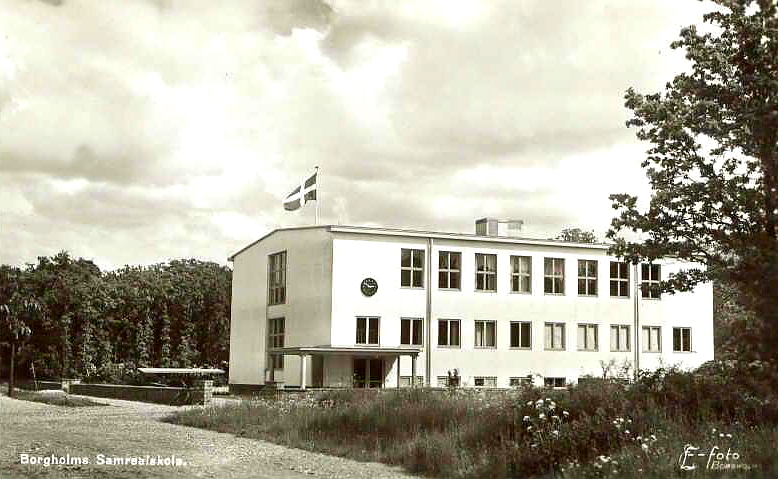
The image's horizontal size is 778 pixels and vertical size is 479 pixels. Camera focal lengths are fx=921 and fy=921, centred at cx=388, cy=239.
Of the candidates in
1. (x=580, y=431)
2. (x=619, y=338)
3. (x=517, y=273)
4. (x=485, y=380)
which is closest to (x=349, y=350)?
(x=485, y=380)

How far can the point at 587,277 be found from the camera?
4634 centimetres

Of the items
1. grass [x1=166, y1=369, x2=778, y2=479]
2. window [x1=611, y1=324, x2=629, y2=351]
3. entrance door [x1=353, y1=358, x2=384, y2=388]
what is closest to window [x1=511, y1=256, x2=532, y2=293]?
window [x1=611, y1=324, x2=629, y2=351]

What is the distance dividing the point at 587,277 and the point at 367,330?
481 inches

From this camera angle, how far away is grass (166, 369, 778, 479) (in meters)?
12.4

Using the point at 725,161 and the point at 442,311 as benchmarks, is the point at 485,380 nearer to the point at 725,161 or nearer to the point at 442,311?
the point at 442,311

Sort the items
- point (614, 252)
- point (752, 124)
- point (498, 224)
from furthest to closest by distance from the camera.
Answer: point (498, 224)
point (614, 252)
point (752, 124)

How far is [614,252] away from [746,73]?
489 cm

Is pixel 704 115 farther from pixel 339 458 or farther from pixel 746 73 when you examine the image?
pixel 339 458

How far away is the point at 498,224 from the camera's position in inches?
1854

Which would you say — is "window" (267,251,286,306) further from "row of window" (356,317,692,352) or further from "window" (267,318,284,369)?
"row of window" (356,317,692,352)

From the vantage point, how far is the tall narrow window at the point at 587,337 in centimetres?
4594

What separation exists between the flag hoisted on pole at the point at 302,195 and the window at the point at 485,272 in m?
8.77

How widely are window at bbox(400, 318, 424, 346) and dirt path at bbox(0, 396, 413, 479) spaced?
18730 mm

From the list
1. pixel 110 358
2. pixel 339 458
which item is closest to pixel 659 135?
pixel 339 458
